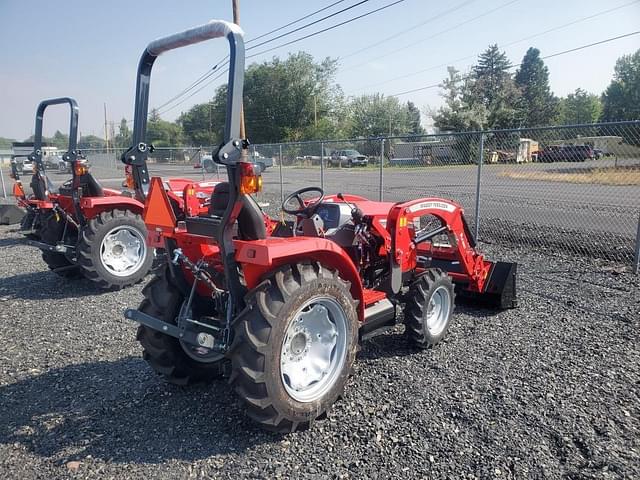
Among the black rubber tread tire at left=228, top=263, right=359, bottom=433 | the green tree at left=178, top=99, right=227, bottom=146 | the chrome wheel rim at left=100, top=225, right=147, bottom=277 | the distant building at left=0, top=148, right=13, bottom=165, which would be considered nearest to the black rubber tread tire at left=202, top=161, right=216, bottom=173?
the distant building at left=0, top=148, right=13, bottom=165

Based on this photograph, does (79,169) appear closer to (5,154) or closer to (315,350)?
(315,350)

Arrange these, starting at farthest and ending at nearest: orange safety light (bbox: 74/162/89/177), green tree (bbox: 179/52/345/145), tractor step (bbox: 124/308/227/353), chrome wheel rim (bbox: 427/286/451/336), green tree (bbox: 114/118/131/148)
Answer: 1. green tree (bbox: 179/52/345/145)
2. green tree (bbox: 114/118/131/148)
3. orange safety light (bbox: 74/162/89/177)
4. chrome wheel rim (bbox: 427/286/451/336)
5. tractor step (bbox: 124/308/227/353)

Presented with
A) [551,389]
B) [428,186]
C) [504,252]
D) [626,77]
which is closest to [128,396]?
[551,389]

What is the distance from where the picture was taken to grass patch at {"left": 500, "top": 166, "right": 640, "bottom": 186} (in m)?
7.71

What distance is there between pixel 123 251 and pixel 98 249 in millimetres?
425

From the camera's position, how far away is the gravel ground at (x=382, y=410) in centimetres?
251

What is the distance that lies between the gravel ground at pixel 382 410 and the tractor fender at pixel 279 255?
95cm

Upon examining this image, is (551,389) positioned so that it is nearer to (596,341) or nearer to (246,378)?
(596,341)

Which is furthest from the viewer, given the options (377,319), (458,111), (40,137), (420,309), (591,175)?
(458,111)

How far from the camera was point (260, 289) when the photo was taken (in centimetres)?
258

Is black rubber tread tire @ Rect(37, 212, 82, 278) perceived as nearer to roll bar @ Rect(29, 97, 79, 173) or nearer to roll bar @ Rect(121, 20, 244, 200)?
roll bar @ Rect(29, 97, 79, 173)

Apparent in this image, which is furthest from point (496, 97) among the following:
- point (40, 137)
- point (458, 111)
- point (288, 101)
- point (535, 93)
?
point (40, 137)

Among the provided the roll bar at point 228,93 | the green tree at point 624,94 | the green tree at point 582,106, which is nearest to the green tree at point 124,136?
the roll bar at point 228,93

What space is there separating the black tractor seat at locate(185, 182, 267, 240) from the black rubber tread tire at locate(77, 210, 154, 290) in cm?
345
